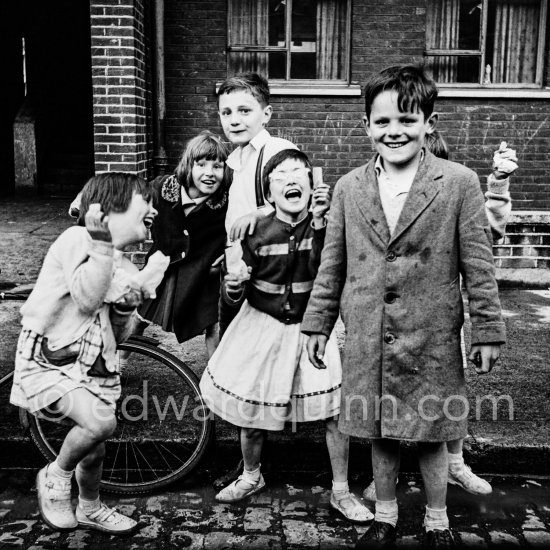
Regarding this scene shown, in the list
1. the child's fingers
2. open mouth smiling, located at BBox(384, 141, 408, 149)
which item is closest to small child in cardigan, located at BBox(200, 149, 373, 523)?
open mouth smiling, located at BBox(384, 141, 408, 149)

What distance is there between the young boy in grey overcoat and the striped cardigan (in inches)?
14.7

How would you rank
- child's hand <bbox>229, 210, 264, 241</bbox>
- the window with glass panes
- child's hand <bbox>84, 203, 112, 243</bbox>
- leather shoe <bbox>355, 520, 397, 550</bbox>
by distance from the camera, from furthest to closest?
the window with glass panes < child's hand <bbox>229, 210, 264, 241</bbox> < leather shoe <bbox>355, 520, 397, 550</bbox> < child's hand <bbox>84, 203, 112, 243</bbox>

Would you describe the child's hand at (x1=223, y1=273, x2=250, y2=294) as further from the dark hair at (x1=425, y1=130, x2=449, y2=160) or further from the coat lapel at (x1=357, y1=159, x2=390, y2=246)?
the dark hair at (x1=425, y1=130, x2=449, y2=160)

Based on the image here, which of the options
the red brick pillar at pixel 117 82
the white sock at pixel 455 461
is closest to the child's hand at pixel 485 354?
the white sock at pixel 455 461

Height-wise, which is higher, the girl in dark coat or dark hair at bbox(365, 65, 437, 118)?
dark hair at bbox(365, 65, 437, 118)

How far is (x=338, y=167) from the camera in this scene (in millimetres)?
8180

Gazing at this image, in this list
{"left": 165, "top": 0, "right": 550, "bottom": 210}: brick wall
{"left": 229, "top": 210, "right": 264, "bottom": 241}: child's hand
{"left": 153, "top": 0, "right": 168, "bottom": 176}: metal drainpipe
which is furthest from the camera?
{"left": 165, "top": 0, "right": 550, "bottom": 210}: brick wall

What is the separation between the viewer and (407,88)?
287cm

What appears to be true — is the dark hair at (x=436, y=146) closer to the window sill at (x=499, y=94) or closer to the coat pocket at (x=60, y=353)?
the coat pocket at (x=60, y=353)

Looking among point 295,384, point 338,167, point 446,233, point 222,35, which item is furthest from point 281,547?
point 222,35

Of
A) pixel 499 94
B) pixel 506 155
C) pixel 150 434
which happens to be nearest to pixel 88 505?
pixel 150 434

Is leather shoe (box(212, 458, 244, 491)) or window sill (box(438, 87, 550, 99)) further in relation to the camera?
window sill (box(438, 87, 550, 99))

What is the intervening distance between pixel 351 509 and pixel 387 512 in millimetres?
351

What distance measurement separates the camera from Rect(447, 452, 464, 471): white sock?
3.71 metres
